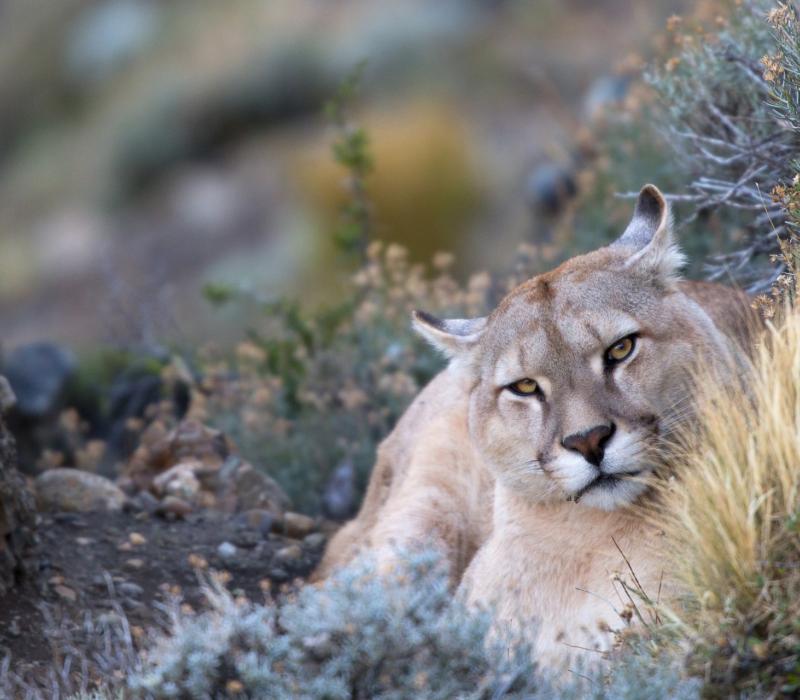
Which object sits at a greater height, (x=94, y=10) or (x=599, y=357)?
(x=94, y=10)

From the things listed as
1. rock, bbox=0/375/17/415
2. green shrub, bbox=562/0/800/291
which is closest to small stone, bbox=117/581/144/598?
rock, bbox=0/375/17/415

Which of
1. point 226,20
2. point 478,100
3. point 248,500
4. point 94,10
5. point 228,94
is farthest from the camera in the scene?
point 94,10

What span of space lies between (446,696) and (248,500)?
139 inches

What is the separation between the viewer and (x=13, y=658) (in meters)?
4.97

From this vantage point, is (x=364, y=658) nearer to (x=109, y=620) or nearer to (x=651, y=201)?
(x=109, y=620)

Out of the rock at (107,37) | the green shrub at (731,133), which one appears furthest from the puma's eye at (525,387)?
the rock at (107,37)

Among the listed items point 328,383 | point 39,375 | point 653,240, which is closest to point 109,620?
point 653,240

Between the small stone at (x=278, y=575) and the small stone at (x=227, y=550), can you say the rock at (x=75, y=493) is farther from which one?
the small stone at (x=278, y=575)

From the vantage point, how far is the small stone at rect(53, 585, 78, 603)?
5.57m

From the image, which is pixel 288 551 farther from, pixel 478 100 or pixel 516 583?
pixel 478 100

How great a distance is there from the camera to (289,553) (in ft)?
21.5

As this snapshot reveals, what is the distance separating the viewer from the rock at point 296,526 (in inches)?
272

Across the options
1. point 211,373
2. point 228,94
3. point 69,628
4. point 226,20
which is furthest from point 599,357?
point 226,20

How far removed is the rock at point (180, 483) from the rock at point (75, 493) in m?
0.30
